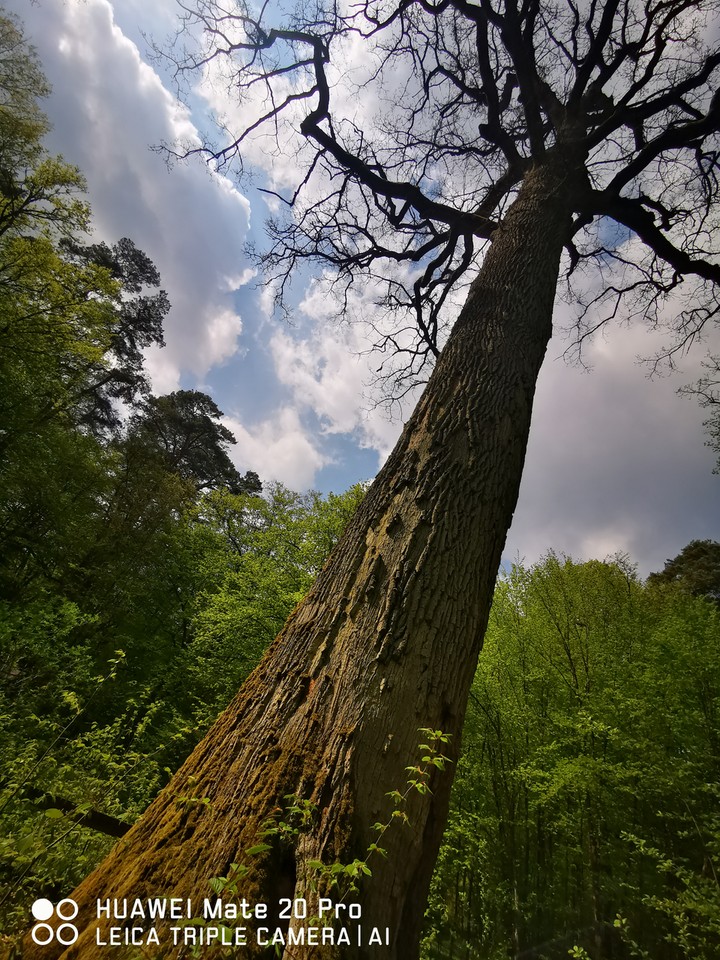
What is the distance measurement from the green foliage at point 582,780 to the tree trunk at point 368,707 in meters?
7.06

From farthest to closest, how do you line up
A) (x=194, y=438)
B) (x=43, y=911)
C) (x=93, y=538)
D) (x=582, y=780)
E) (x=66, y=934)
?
(x=194, y=438)
(x=93, y=538)
(x=582, y=780)
(x=43, y=911)
(x=66, y=934)

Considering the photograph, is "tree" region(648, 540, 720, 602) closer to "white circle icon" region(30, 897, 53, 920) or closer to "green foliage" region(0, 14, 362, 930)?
"green foliage" region(0, 14, 362, 930)

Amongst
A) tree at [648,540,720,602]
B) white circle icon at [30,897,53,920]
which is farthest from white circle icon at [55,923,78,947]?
tree at [648,540,720,602]

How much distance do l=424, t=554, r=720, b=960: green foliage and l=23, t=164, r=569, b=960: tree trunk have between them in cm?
706

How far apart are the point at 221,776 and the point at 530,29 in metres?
6.73

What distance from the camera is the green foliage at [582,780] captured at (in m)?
7.59

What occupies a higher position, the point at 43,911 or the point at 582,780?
the point at 582,780

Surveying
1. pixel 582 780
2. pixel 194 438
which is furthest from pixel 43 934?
pixel 194 438

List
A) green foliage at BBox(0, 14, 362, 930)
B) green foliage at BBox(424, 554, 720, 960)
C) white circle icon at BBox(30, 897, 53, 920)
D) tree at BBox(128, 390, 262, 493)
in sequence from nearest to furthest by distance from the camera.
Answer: white circle icon at BBox(30, 897, 53, 920), green foliage at BBox(0, 14, 362, 930), green foliage at BBox(424, 554, 720, 960), tree at BBox(128, 390, 262, 493)

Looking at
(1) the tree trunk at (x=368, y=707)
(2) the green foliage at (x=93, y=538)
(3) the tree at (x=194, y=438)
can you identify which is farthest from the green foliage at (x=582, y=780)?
(3) the tree at (x=194, y=438)

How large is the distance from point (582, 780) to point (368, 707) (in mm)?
8746

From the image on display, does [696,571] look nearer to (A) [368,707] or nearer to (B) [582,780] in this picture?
(B) [582,780]

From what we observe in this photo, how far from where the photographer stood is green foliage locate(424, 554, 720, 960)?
7.59 m

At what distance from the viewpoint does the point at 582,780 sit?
7.49m
